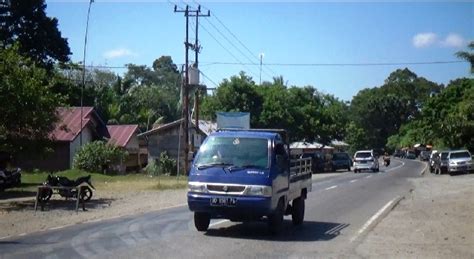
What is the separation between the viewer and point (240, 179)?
1223 cm

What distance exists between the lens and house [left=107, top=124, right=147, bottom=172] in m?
49.3

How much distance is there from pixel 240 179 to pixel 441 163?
3737cm

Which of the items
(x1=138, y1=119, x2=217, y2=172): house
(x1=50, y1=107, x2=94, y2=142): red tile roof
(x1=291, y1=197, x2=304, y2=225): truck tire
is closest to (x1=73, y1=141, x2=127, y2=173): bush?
(x1=50, y1=107, x2=94, y2=142): red tile roof

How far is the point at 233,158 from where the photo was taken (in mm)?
12734

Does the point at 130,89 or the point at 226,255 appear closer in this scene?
the point at 226,255

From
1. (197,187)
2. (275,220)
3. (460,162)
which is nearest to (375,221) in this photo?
(275,220)

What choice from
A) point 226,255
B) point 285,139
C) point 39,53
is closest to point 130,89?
point 39,53

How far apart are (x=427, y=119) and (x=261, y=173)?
6149cm

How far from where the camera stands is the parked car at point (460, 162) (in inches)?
1697

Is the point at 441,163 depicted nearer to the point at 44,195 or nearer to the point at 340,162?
the point at 340,162

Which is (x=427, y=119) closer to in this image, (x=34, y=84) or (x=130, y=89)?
(x=130, y=89)

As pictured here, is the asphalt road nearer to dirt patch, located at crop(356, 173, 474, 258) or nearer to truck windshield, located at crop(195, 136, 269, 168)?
dirt patch, located at crop(356, 173, 474, 258)

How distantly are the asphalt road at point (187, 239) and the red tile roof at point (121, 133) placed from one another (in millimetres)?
32640

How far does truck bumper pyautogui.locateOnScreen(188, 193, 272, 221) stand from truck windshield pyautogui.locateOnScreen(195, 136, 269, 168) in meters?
0.73
